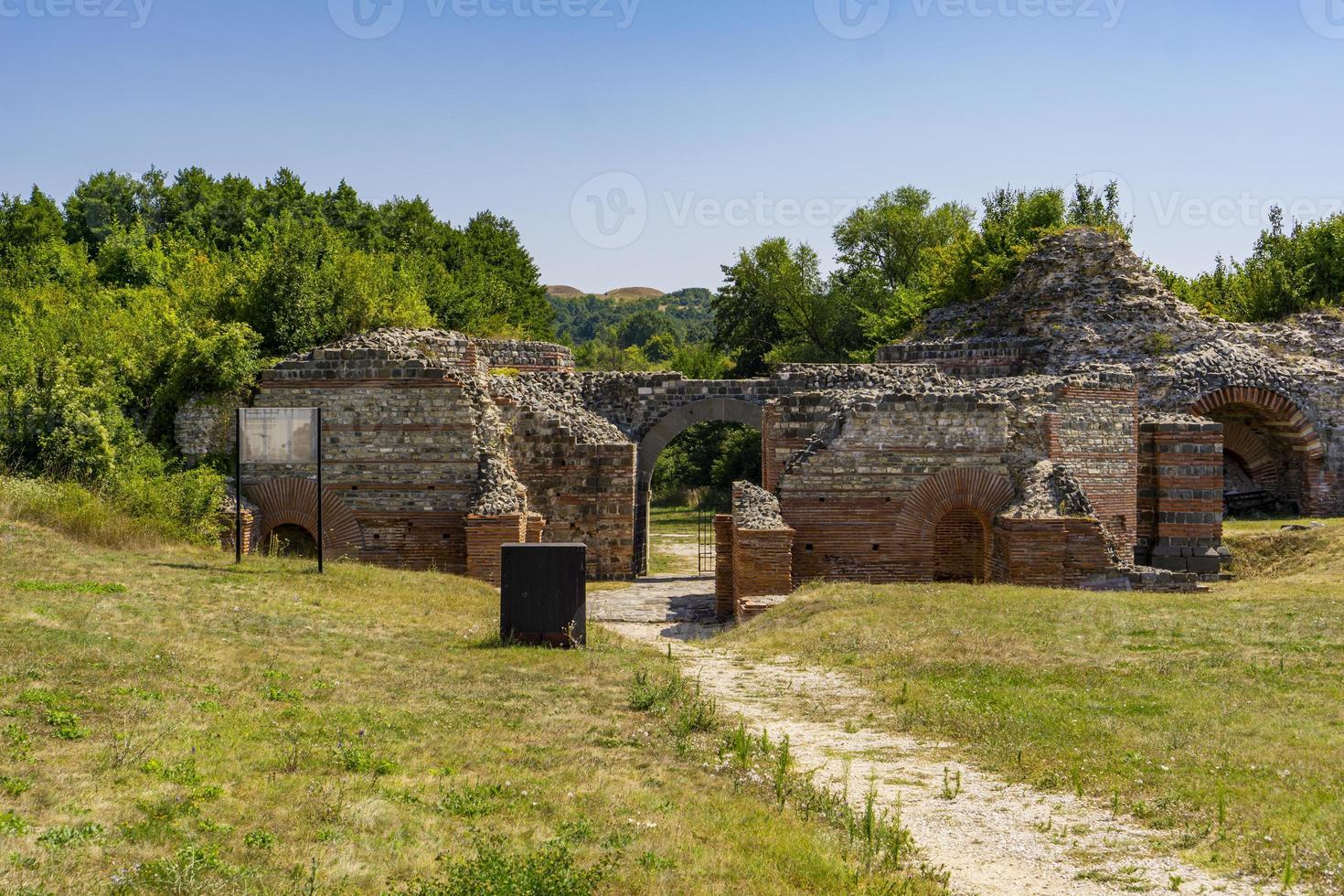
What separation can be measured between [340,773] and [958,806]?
3415mm

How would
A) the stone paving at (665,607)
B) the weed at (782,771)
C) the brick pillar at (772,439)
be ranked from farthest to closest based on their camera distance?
1. the brick pillar at (772,439)
2. the stone paving at (665,607)
3. the weed at (782,771)

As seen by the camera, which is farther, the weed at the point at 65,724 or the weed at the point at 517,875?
the weed at the point at 65,724

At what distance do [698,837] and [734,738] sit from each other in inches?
73.7

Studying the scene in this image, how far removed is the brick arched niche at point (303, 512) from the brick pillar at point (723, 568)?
16.7 feet

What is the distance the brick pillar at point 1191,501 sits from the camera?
16609mm

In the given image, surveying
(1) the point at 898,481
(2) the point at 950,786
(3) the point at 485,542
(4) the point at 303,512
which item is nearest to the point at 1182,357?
(1) the point at 898,481

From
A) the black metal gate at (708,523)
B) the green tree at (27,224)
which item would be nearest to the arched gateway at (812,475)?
the black metal gate at (708,523)

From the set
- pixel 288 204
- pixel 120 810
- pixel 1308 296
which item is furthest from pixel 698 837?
pixel 288 204

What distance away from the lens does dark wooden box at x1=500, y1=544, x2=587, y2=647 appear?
35.5 feet

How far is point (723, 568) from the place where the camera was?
16094mm

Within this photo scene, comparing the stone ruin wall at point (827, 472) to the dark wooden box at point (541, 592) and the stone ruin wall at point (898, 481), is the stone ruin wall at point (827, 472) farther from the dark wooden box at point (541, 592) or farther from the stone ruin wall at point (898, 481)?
the dark wooden box at point (541, 592)

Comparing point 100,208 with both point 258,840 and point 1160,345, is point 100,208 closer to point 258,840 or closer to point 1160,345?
point 1160,345

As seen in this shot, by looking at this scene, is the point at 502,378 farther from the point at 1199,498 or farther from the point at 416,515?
the point at 1199,498

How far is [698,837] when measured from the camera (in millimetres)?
5703
